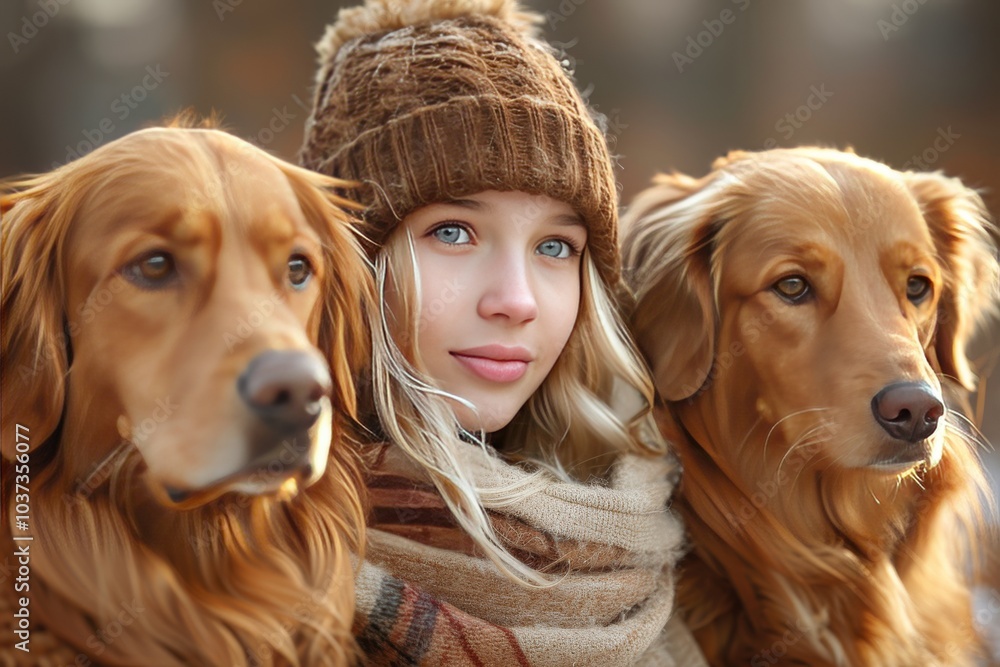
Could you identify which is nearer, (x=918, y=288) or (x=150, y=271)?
(x=150, y=271)

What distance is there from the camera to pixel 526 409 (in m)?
1.40

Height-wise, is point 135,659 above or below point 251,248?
below

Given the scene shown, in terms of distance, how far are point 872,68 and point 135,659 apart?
3710mm

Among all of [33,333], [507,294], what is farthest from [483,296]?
[33,333]

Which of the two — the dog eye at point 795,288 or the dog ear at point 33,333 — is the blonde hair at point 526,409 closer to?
the dog eye at point 795,288

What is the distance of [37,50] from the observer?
2.47 meters

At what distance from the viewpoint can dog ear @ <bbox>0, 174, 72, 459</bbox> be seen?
0.81m

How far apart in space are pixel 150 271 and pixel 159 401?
0.11m

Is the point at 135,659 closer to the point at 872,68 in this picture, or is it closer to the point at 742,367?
the point at 742,367

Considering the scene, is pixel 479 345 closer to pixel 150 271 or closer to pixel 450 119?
pixel 450 119

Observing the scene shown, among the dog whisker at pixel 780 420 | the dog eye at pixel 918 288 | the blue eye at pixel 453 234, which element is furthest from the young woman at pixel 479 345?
the dog eye at pixel 918 288

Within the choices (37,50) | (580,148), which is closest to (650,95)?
(37,50)

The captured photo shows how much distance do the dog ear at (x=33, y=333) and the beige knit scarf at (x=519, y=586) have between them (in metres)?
0.39

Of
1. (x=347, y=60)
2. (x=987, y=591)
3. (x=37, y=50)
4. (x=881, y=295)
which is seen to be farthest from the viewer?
(x=37, y=50)
